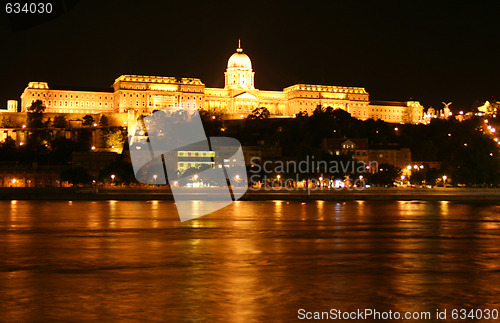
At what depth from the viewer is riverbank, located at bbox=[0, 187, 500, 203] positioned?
140ft

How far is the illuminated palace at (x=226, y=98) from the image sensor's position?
9538cm

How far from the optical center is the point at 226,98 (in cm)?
10569

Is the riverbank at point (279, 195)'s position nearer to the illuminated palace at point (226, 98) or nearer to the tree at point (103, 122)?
the tree at point (103, 122)

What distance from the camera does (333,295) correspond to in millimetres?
10742

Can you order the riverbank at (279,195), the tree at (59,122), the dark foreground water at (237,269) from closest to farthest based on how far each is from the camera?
the dark foreground water at (237,269)
the riverbank at (279,195)
the tree at (59,122)

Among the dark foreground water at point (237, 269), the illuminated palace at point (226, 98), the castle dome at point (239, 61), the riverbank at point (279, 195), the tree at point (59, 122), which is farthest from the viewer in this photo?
the castle dome at point (239, 61)

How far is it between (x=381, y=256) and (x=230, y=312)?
6731mm

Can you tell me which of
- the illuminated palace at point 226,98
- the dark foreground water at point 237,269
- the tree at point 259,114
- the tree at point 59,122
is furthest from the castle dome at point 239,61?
the dark foreground water at point 237,269

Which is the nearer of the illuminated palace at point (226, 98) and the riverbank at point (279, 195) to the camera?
the riverbank at point (279, 195)

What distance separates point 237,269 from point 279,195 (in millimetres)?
30642

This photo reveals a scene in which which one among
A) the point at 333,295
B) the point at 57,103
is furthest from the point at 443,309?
the point at 57,103

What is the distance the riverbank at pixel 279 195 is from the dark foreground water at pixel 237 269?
18.3 metres

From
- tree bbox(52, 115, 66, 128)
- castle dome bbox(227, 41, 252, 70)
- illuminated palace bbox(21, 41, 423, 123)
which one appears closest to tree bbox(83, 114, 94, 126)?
tree bbox(52, 115, 66, 128)

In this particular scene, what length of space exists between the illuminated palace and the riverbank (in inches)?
1710
